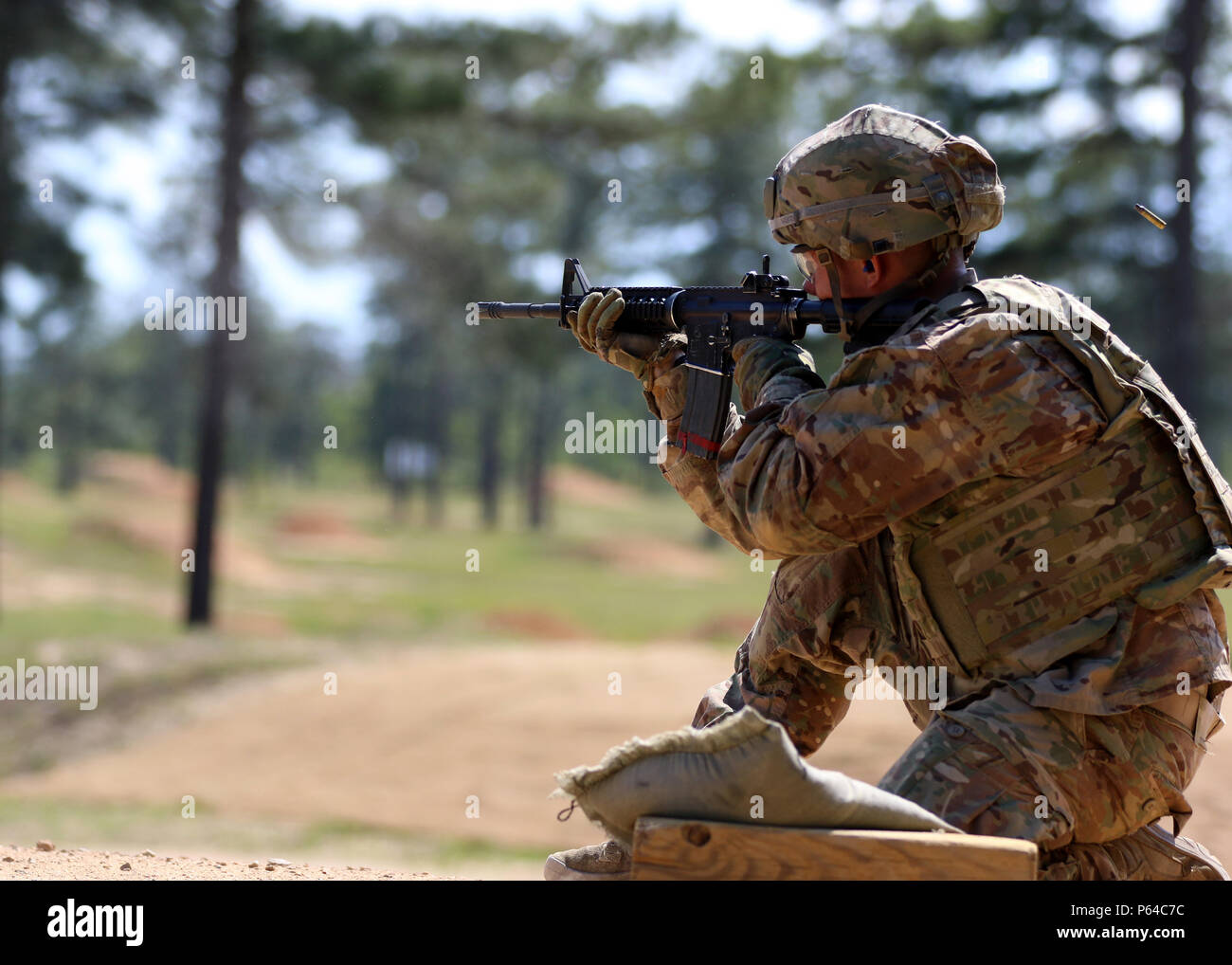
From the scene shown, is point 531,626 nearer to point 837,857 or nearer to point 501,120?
point 501,120

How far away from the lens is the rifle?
11.3ft

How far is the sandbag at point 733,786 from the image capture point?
2564 mm

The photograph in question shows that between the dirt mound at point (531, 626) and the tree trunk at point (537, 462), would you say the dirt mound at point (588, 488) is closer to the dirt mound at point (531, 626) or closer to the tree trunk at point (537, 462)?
the tree trunk at point (537, 462)

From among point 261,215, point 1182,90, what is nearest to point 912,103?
point 1182,90

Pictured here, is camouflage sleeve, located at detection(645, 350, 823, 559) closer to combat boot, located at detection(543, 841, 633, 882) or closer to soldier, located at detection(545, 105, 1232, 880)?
soldier, located at detection(545, 105, 1232, 880)

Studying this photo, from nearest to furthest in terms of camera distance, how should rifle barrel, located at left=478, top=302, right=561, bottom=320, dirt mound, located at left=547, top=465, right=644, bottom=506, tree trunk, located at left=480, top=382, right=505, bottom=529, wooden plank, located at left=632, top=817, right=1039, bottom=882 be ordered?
wooden plank, located at left=632, top=817, right=1039, bottom=882 → rifle barrel, located at left=478, top=302, right=561, bottom=320 → tree trunk, located at left=480, top=382, right=505, bottom=529 → dirt mound, located at left=547, top=465, right=644, bottom=506

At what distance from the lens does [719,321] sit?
377 centimetres

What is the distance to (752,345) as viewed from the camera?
11.6ft

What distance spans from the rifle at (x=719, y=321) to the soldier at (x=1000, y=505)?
0.22 feet

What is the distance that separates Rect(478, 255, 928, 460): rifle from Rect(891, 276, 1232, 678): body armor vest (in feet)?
1.17

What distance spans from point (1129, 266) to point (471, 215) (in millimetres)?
9451

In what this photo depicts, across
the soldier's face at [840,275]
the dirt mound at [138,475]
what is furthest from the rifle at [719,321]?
the dirt mound at [138,475]

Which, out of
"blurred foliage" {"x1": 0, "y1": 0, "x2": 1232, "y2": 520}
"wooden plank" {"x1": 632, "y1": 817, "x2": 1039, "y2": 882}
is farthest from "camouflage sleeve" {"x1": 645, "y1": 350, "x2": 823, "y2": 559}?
"blurred foliage" {"x1": 0, "y1": 0, "x2": 1232, "y2": 520}

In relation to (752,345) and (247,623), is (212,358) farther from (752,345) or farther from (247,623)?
(752,345)
